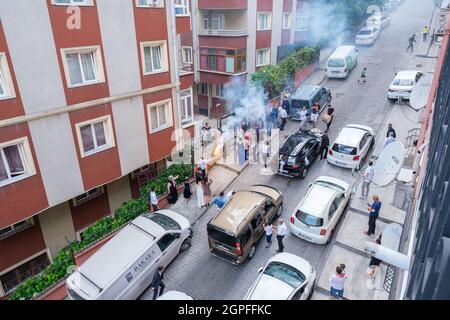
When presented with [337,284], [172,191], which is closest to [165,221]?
[172,191]

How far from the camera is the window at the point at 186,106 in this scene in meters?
18.0

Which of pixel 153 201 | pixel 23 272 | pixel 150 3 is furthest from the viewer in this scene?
pixel 150 3

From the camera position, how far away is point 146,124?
52.6ft

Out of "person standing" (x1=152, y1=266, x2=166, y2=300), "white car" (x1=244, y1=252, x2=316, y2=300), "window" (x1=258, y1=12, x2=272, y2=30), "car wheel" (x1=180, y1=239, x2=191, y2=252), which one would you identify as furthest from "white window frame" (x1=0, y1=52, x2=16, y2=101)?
"window" (x1=258, y1=12, x2=272, y2=30)

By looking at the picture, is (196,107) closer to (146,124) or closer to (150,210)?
(146,124)

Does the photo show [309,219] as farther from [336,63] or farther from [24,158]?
[336,63]

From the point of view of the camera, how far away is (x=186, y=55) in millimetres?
30531

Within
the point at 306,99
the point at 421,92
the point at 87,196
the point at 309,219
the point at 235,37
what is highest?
the point at 235,37

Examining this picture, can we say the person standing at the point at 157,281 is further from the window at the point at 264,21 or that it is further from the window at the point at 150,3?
the window at the point at 264,21

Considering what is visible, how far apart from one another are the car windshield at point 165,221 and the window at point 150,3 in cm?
939

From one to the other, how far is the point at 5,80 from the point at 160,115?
723 cm

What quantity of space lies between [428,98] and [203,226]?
Result: 1363cm

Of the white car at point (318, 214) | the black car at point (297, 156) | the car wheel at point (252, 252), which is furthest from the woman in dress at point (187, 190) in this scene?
the white car at point (318, 214)
